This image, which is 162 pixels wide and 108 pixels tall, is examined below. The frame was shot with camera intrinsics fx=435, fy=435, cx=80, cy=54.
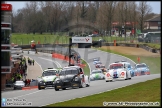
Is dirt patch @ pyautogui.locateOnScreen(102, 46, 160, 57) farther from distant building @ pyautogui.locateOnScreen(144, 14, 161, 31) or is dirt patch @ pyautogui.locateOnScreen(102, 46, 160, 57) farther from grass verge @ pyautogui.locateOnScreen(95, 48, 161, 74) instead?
distant building @ pyautogui.locateOnScreen(144, 14, 161, 31)

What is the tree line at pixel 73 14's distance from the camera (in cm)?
2703

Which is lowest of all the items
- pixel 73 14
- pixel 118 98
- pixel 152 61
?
pixel 152 61

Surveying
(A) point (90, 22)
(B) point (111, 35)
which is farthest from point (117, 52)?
(A) point (90, 22)

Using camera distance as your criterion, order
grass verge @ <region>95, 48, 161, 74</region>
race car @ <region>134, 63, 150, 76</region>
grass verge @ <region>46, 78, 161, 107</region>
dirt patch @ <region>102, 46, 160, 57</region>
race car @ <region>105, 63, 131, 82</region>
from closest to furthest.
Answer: grass verge @ <region>46, 78, 161, 107</region>, race car @ <region>105, 63, 131, 82</region>, race car @ <region>134, 63, 150, 76</region>, grass verge @ <region>95, 48, 161, 74</region>, dirt patch @ <region>102, 46, 160, 57</region>

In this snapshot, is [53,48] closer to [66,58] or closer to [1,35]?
[66,58]

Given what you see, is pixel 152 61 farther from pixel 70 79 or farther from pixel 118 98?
pixel 118 98

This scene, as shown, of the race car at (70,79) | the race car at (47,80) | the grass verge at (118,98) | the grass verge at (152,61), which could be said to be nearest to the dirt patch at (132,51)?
the grass verge at (152,61)

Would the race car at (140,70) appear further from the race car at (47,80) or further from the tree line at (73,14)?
the race car at (47,80)

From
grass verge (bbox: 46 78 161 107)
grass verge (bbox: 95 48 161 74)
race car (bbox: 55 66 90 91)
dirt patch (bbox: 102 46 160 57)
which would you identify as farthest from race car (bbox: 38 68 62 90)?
dirt patch (bbox: 102 46 160 57)

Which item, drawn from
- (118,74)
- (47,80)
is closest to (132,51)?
(118,74)

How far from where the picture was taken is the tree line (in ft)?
88.7

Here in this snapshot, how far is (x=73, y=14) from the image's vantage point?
5384 cm

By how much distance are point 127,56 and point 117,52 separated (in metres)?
5.24

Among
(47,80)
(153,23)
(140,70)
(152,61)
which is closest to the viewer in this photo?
(47,80)
